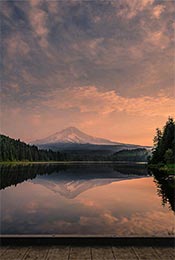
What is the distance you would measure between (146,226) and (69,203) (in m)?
9.26

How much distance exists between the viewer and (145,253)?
7734mm

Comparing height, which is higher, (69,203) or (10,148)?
(10,148)

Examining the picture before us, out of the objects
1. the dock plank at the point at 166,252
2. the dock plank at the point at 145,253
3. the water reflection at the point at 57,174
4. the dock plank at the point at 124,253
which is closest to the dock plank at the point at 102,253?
the dock plank at the point at 124,253

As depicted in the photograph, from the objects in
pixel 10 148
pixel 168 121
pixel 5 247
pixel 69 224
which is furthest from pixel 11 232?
pixel 10 148

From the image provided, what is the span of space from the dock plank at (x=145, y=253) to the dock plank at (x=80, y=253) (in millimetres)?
1307

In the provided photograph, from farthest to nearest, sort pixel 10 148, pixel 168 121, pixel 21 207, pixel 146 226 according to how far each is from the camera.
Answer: pixel 10 148 < pixel 168 121 < pixel 21 207 < pixel 146 226

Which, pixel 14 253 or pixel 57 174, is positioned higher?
pixel 57 174

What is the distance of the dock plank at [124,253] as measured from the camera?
7.46m

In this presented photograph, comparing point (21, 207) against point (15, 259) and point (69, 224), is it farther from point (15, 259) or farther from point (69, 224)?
point (15, 259)

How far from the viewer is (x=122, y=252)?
25.6ft

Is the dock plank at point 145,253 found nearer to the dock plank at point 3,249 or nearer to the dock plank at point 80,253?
the dock plank at point 80,253

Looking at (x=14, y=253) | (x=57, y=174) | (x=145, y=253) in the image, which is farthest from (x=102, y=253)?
(x=57, y=174)

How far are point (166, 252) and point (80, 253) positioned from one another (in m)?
2.35

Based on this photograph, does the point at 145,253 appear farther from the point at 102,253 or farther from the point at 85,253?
the point at 85,253
